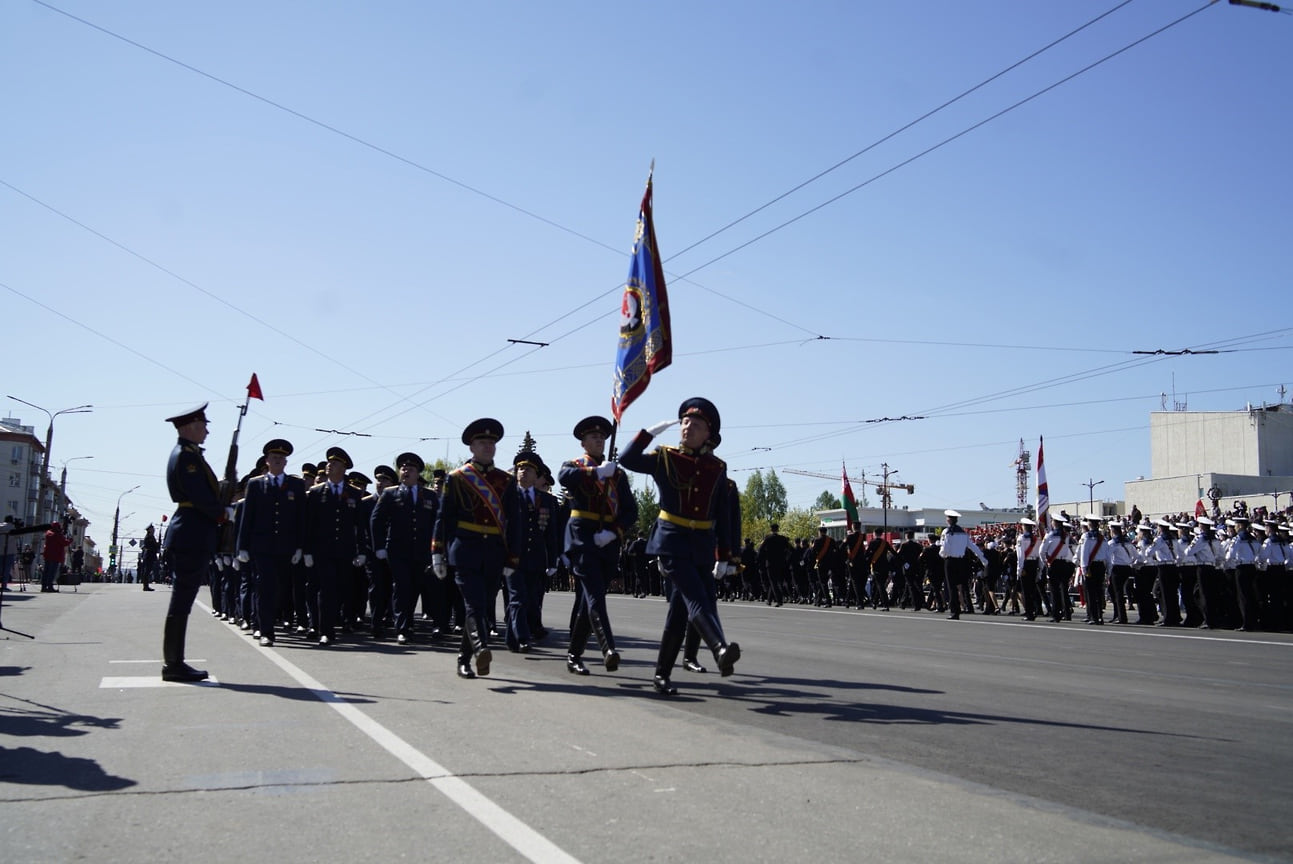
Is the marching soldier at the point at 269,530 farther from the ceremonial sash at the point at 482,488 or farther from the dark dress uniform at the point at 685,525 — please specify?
the dark dress uniform at the point at 685,525

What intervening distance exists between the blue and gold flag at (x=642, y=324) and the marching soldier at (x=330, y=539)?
375 centimetres

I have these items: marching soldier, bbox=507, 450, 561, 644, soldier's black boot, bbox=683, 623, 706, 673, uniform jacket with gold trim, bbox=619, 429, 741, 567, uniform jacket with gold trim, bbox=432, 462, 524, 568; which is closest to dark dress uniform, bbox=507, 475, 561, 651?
marching soldier, bbox=507, 450, 561, 644

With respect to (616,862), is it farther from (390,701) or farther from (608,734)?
(390,701)

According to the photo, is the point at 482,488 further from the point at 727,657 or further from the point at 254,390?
the point at 254,390

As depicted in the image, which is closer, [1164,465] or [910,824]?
[910,824]

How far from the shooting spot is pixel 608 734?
674 centimetres

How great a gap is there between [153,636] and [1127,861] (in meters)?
12.5

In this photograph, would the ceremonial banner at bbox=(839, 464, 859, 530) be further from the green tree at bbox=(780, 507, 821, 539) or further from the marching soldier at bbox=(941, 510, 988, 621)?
the green tree at bbox=(780, 507, 821, 539)

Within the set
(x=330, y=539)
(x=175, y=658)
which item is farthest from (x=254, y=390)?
(x=175, y=658)

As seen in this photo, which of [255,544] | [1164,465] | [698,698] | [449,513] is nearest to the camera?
[698,698]

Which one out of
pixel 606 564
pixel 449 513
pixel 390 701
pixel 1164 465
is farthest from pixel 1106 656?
pixel 1164 465

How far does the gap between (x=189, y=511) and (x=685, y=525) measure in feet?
13.6

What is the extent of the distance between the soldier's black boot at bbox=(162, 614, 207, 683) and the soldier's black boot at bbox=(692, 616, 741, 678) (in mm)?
3969

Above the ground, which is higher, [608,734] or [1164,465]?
[1164,465]
